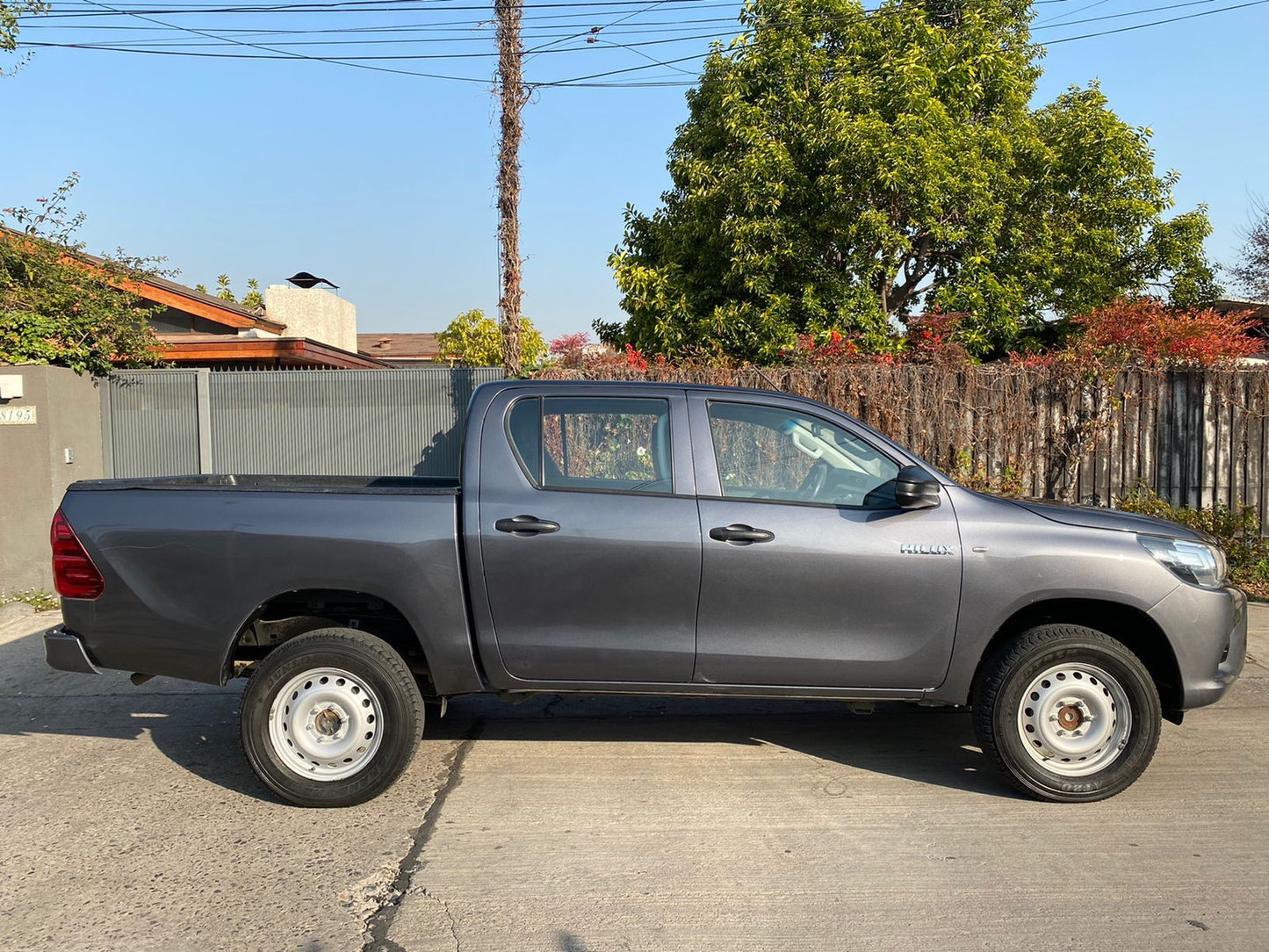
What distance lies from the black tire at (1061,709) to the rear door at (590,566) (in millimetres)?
1415

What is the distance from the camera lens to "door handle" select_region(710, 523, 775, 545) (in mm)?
4641

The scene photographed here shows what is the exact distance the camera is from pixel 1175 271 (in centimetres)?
1667

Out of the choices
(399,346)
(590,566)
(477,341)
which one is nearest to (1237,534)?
(590,566)

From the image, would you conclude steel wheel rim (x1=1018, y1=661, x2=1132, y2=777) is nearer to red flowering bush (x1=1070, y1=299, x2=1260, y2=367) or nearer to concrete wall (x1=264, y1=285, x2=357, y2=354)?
red flowering bush (x1=1070, y1=299, x2=1260, y2=367)

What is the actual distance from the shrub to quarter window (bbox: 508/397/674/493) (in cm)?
638

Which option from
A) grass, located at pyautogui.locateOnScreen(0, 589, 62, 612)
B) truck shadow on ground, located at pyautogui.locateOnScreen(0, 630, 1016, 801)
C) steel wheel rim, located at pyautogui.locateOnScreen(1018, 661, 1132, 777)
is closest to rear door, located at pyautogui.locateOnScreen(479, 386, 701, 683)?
truck shadow on ground, located at pyautogui.locateOnScreen(0, 630, 1016, 801)

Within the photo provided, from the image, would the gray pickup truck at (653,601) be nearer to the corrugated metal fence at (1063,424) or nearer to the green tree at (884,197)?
the corrugated metal fence at (1063,424)

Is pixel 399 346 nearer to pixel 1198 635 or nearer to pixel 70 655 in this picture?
pixel 70 655

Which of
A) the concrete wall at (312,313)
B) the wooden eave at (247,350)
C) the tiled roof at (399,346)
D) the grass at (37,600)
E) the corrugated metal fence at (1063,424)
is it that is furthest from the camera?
the tiled roof at (399,346)

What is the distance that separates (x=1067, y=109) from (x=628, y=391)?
49.0ft

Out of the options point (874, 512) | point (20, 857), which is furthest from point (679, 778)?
point (20, 857)

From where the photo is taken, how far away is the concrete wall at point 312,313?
28.2 meters

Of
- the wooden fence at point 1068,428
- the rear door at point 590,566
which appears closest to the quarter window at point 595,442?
the rear door at point 590,566

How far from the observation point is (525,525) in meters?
4.67
